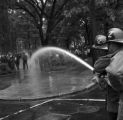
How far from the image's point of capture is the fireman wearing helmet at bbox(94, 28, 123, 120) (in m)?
2.62

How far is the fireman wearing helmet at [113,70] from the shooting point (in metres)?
2.62

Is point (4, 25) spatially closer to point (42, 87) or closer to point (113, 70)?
point (42, 87)

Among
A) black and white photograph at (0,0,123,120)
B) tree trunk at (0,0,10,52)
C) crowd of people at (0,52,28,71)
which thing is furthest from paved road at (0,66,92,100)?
crowd of people at (0,52,28,71)

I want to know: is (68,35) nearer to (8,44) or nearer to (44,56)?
(44,56)

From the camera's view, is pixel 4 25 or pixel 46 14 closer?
pixel 4 25

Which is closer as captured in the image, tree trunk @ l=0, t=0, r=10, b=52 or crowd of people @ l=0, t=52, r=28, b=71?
tree trunk @ l=0, t=0, r=10, b=52

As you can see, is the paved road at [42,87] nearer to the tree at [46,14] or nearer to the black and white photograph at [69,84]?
the black and white photograph at [69,84]

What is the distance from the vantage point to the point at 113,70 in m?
2.62

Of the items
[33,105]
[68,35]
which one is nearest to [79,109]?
[33,105]

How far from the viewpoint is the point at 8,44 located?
24641 millimetres

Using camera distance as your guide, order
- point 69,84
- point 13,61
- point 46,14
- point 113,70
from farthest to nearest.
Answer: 1. point 46,14
2. point 13,61
3. point 69,84
4. point 113,70

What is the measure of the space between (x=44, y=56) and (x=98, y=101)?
18992mm

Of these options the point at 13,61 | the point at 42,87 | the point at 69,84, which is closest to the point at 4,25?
the point at 13,61

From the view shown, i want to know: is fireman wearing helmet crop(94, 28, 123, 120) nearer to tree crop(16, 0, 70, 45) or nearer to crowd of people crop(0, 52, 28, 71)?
crowd of people crop(0, 52, 28, 71)
